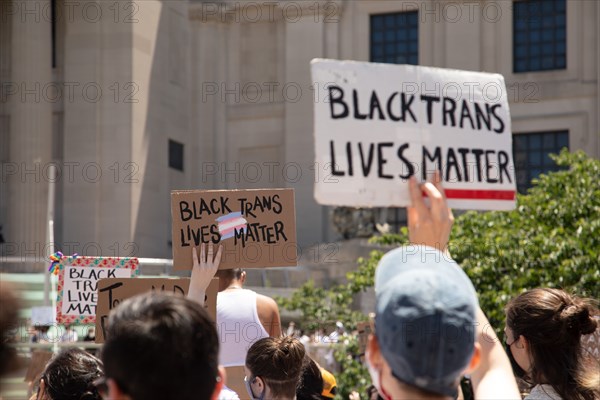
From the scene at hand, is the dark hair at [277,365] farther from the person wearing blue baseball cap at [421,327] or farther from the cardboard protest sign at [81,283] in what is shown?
the cardboard protest sign at [81,283]

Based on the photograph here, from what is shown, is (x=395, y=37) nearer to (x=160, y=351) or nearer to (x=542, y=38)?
(x=542, y=38)

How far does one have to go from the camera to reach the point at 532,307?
4641mm

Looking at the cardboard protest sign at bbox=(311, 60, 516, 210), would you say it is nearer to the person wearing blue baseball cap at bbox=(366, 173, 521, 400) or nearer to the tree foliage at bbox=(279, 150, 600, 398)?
the person wearing blue baseball cap at bbox=(366, 173, 521, 400)

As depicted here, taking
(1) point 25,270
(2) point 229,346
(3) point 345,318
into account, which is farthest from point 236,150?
(2) point 229,346

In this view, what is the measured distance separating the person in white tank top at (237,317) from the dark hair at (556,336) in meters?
2.61

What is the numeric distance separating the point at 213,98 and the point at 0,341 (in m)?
38.2

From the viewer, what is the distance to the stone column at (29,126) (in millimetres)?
35094

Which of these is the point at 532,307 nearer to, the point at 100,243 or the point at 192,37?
the point at 100,243

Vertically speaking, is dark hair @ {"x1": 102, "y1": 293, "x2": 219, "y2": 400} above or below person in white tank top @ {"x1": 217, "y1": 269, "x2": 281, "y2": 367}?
above

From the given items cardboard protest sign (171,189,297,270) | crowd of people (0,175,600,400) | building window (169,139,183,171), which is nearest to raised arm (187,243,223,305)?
cardboard protest sign (171,189,297,270)

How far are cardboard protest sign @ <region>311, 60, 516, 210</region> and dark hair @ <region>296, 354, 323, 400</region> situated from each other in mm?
2732

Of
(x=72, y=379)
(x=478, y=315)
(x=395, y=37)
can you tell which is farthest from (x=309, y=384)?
(x=395, y=37)

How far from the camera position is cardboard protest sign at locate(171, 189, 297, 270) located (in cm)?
686

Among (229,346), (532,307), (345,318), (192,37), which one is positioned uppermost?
(192,37)
